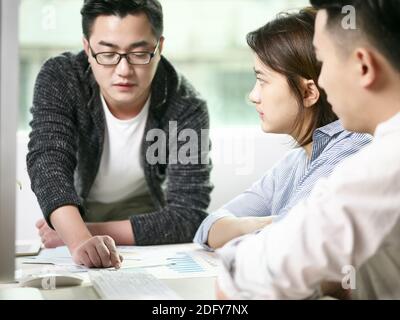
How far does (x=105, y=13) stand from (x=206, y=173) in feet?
1.39

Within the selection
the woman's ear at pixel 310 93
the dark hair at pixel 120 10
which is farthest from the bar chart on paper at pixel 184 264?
the dark hair at pixel 120 10

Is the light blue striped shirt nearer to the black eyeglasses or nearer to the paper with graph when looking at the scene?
the paper with graph

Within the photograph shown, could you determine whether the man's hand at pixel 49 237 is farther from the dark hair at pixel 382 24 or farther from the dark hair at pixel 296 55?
the dark hair at pixel 382 24

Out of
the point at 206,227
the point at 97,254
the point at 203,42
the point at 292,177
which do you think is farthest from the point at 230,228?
the point at 203,42

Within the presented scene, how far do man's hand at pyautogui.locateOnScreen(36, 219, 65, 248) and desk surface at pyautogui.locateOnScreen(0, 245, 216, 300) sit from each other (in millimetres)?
300

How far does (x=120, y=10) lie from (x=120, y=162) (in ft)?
1.12

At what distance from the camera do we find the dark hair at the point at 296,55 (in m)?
1.12

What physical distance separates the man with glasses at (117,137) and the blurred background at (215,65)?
0.15 ft

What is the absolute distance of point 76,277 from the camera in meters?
0.89

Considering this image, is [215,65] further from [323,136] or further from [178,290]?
[178,290]

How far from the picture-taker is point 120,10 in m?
1.24

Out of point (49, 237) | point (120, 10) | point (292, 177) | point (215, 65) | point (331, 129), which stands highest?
point (120, 10)

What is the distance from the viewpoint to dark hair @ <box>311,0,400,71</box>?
0.77 m
